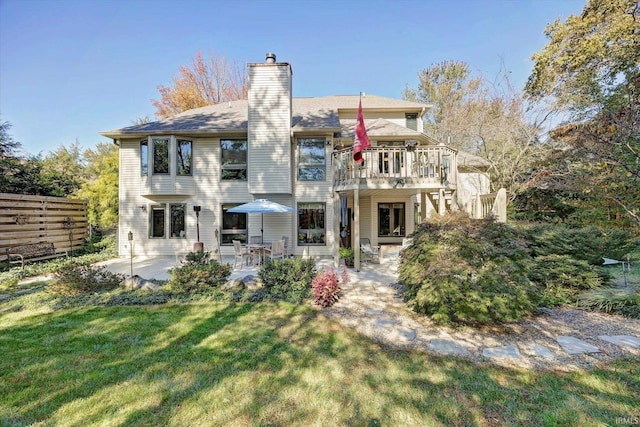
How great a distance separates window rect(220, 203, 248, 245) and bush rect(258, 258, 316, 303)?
5.43 meters

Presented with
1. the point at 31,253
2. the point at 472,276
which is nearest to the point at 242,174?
the point at 31,253

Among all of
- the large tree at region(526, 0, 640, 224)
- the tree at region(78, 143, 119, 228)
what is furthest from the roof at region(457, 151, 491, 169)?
the tree at region(78, 143, 119, 228)

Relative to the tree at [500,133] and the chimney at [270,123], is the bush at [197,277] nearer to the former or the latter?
the chimney at [270,123]

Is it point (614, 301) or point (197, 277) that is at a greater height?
point (197, 277)

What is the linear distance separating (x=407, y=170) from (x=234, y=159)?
23.6 ft

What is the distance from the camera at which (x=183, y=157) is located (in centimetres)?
1142

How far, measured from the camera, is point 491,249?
4.69 meters

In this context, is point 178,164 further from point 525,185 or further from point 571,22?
point 571,22

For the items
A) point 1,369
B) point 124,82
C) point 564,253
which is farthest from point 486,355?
point 124,82

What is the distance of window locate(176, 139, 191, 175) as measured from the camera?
11.3m

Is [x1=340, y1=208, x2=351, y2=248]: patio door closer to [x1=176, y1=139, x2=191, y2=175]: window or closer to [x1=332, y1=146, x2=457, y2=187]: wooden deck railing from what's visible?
[x1=332, y1=146, x2=457, y2=187]: wooden deck railing

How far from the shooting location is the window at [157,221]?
11.6 metres

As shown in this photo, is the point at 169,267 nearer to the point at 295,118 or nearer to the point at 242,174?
the point at 242,174

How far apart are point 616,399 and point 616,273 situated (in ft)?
20.0
